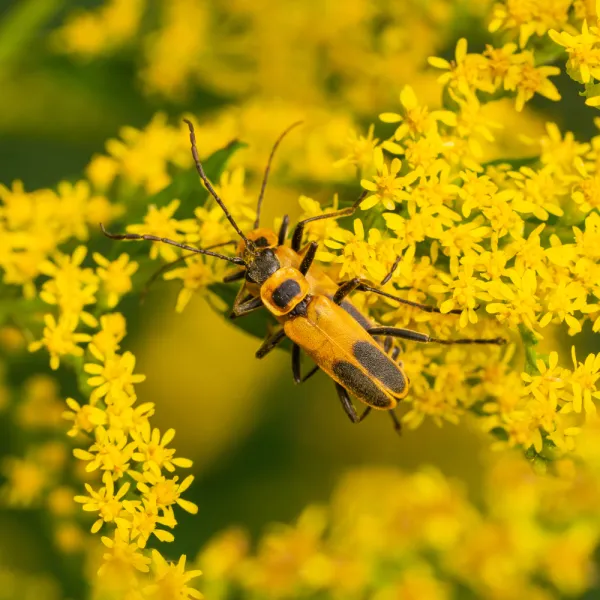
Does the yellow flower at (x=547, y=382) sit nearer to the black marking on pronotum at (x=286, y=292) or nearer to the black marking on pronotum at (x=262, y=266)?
the black marking on pronotum at (x=286, y=292)

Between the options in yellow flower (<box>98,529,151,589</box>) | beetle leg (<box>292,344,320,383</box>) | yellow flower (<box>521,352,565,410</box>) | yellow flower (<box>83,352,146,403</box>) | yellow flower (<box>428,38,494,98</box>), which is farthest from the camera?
beetle leg (<box>292,344,320,383</box>)

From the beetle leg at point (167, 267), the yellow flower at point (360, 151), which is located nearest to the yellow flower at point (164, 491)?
the beetle leg at point (167, 267)

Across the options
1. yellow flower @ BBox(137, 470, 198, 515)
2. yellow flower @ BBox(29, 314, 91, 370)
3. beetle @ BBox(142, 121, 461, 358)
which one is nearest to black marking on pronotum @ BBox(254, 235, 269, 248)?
beetle @ BBox(142, 121, 461, 358)

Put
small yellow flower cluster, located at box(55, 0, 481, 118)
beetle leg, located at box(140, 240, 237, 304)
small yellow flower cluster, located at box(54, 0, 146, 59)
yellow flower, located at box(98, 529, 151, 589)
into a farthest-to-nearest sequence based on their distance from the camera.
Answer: small yellow flower cluster, located at box(54, 0, 146, 59) → small yellow flower cluster, located at box(55, 0, 481, 118) → beetle leg, located at box(140, 240, 237, 304) → yellow flower, located at box(98, 529, 151, 589)

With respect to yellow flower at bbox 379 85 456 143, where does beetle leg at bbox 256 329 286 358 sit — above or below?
below

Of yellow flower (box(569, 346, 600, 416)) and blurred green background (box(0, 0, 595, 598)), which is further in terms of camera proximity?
blurred green background (box(0, 0, 595, 598))

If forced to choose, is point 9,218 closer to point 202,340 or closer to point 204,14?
point 204,14

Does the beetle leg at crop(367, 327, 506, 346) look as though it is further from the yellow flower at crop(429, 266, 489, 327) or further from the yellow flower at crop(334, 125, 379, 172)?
the yellow flower at crop(334, 125, 379, 172)
